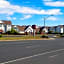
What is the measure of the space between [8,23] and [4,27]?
9.65 ft

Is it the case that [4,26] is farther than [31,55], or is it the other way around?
[4,26]

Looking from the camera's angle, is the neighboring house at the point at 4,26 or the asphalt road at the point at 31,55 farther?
the neighboring house at the point at 4,26

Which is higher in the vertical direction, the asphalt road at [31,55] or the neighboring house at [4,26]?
the neighboring house at [4,26]

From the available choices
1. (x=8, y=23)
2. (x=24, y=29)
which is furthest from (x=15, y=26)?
(x=8, y=23)

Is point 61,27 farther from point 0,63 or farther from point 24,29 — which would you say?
point 0,63

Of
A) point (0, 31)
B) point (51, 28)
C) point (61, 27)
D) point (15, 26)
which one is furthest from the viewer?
point (51, 28)

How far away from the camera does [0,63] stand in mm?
10453

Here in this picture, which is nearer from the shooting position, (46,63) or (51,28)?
(46,63)

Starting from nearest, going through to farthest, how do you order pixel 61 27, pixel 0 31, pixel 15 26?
pixel 0 31, pixel 15 26, pixel 61 27

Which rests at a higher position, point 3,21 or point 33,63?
point 3,21

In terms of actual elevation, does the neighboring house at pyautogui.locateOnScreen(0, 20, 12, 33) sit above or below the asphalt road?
above

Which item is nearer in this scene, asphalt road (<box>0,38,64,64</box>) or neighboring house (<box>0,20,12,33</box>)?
Result: asphalt road (<box>0,38,64,64</box>)

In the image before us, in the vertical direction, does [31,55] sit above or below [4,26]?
below

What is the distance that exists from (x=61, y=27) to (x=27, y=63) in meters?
146
